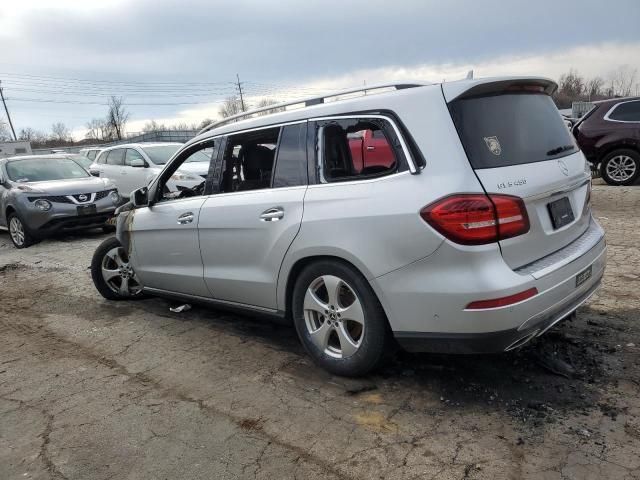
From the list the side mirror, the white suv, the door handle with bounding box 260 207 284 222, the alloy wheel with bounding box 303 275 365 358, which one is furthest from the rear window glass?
the white suv

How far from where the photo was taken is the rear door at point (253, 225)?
358 centimetres

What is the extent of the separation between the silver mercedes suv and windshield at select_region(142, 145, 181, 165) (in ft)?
29.1

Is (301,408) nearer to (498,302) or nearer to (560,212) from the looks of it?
(498,302)

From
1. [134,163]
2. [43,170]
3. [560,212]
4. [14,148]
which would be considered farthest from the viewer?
[14,148]

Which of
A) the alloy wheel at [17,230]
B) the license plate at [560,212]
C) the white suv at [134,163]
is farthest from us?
the white suv at [134,163]

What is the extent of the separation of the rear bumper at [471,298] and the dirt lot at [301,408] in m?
0.46

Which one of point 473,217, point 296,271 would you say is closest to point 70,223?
point 296,271

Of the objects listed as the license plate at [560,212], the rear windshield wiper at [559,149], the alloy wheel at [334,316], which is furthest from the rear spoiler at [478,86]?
the alloy wheel at [334,316]

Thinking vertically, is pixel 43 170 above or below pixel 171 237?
above

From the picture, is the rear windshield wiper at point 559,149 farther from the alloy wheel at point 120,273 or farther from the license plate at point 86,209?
the license plate at point 86,209

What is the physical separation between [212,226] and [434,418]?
2193 millimetres

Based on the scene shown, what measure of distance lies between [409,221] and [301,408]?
1331mm

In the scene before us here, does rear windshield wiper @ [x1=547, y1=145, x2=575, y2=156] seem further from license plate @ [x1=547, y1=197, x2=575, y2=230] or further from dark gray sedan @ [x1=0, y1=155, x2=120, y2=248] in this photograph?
dark gray sedan @ [x1=0, y1=155, x2=120, y2=248]

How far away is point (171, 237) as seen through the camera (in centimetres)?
461
